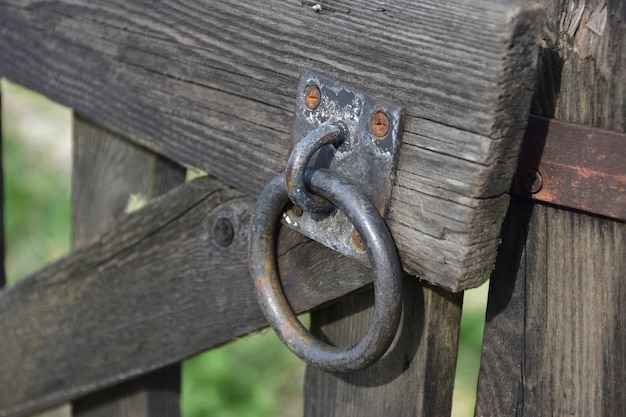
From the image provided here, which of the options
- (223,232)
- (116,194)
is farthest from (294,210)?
(116,194)

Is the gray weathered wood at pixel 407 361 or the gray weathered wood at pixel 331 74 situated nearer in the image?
the gray weathered wood at pixel 331 74

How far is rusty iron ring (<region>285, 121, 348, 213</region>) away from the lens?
0.97 meters

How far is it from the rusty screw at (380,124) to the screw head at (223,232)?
0.44 meters

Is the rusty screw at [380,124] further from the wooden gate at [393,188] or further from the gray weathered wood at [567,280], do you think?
the gray weathered wood at [567,280]

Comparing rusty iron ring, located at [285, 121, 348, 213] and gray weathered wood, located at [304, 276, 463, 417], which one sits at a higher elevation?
rusty iron ring, located at [285, 121, 348, 213]

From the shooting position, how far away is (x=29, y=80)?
5.27ft

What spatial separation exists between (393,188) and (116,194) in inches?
38.1

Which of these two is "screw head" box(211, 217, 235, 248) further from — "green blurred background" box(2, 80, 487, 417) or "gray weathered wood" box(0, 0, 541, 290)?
"green blurred background" box(2, 80, 487, 417)

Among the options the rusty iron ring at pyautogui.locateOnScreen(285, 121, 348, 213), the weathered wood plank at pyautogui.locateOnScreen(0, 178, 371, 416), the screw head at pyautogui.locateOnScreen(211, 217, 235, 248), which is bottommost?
the weathered wood plank at pyautogui.locateOnScreen(0, 178, 371, 416)

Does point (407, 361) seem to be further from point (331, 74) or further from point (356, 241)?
point (331, 74)

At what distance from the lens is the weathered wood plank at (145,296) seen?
4.02 feet

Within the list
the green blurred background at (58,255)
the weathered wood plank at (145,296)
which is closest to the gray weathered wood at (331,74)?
the weathered wood plank at (145,296)

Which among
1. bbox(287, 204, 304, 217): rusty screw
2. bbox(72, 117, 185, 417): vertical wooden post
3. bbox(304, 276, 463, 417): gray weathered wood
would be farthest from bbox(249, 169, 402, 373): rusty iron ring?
bbox(72, 117, 185, 417): vertical wooden post

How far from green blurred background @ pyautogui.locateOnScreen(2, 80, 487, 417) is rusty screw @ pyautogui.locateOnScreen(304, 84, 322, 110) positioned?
2.53m
